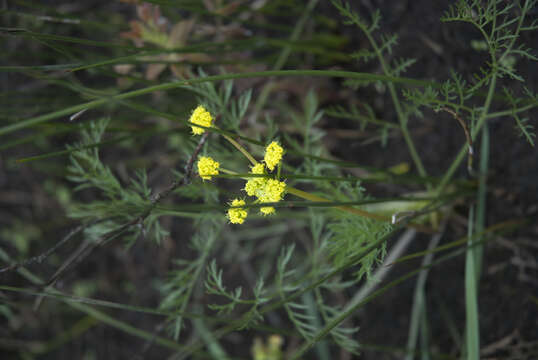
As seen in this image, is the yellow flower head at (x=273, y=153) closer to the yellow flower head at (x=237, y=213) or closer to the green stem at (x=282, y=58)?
the yellow flower head at (x=237, y=213)

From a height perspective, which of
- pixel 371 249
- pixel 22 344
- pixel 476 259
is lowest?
pixel 22 344

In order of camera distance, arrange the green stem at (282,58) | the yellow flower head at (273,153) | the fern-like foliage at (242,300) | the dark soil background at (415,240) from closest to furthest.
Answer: the yellow flower head at (273,153)
the fern-like foliage at (242,300)
the dark soil background at (415,240)
the green stem at (282,58)

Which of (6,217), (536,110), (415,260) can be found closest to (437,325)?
(415,260)

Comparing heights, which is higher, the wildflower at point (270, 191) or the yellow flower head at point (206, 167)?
the yellow flower head at point (206, 167)

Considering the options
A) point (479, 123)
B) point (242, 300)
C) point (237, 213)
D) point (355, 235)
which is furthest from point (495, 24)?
point (242, 300)

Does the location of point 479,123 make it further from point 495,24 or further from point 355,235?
point 355,235

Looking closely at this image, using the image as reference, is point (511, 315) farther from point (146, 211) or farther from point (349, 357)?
point (146, 211)

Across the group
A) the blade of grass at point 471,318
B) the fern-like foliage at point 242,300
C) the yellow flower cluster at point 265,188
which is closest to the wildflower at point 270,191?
the yellow flower cluster at point 265,188

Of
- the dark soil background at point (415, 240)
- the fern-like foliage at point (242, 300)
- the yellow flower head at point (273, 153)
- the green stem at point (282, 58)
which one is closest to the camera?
the yellow flower head at point (273, 153)
